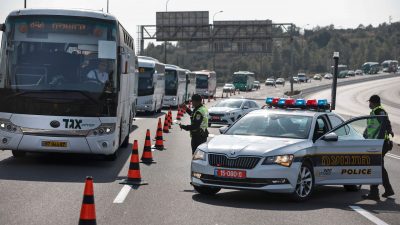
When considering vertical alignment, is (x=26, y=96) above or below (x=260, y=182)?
above

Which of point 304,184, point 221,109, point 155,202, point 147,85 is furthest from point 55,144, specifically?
point 147,85

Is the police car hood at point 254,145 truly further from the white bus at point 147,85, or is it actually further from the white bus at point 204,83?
the white bus at point 204,83

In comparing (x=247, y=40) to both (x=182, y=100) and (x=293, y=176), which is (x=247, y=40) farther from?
(x=293, y=176)

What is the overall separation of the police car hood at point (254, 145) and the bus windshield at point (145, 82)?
32.9m

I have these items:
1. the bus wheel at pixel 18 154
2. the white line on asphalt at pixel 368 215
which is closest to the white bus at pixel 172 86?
the bus wheel at pixel 18 154

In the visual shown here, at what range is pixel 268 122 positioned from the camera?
512 inches

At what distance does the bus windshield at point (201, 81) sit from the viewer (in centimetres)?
8544

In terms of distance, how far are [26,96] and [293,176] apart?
669 cm

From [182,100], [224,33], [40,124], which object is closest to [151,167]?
[40,124]

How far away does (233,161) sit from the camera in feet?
38.0

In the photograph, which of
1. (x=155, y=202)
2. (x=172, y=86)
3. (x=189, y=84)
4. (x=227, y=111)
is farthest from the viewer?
(x=189, y=84)

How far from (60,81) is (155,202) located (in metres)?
5.56

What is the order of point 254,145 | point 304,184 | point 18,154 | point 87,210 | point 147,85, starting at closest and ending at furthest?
point 87,210, point 254,145, point 304,184, point 18,154, point 147,85

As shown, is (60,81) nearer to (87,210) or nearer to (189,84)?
(87,210)
